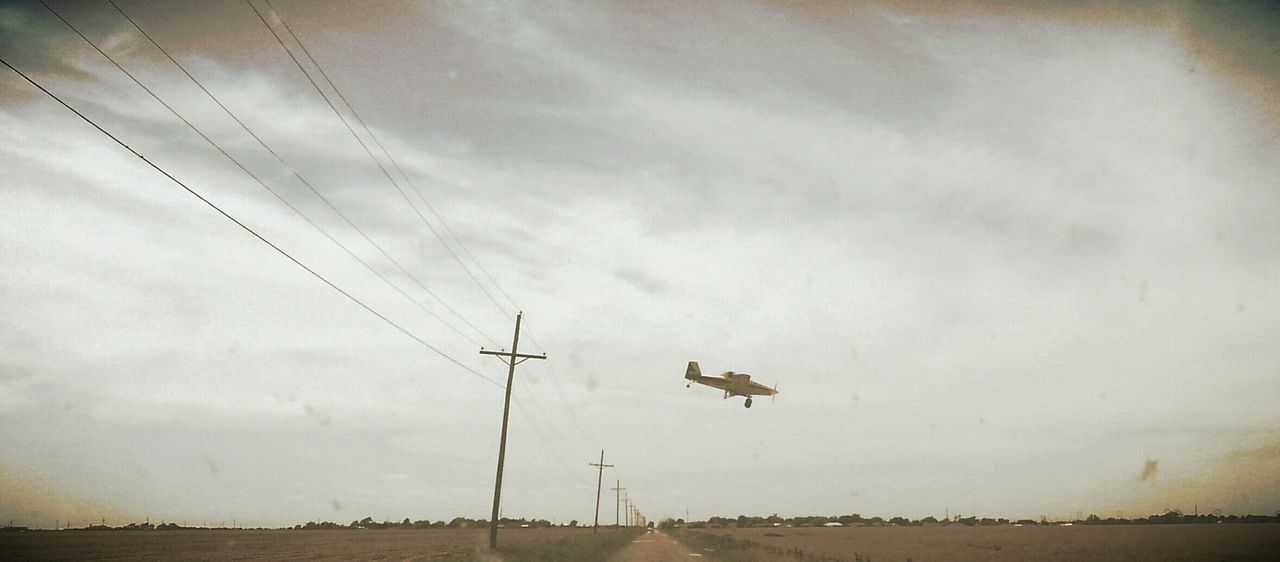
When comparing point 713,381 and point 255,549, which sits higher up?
point 713,381

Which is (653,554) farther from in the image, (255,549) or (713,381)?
(255,549)

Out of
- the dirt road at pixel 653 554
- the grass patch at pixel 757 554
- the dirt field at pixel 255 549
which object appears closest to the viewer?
the dirt road at pixel 653 554

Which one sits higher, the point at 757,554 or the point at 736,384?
the point at 736,384

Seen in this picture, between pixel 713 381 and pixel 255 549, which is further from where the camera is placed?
pixel 255 549

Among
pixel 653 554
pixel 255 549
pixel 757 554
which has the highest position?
pixel 757 554

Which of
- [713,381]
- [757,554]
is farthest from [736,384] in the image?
[757,554]

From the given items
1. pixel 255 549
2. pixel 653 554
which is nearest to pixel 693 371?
pixel 653 554

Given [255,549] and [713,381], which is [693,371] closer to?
[713,381]

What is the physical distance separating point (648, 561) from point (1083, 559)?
4550cm

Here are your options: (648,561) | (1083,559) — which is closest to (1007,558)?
(1083,559)

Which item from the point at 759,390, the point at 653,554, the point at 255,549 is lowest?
the point at 255,549

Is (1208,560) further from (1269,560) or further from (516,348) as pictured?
(516,348)

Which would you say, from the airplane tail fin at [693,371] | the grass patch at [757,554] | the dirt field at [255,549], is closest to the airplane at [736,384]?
the airplane tail fin at [693,371]

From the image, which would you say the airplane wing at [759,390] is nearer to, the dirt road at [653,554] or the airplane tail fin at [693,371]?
the airplane tail fin at [693,371]
